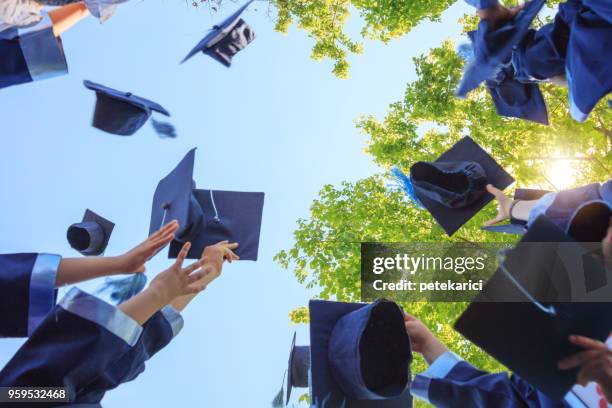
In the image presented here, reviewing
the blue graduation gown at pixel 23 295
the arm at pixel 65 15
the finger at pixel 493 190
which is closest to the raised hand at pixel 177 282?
the blue graduation gown at pixel 23 295

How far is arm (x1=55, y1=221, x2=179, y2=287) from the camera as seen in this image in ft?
6.26

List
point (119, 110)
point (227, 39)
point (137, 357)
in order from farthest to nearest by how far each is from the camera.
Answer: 1. point (227, 39)
2. point (119, 110)
3. point (137, 357)

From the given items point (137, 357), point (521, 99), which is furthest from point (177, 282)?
point (521, 99)

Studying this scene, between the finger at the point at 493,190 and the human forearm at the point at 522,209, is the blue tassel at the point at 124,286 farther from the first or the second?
the finger at the point at 493,190

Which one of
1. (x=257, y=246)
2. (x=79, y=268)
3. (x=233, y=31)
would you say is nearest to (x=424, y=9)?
(x=233, y=31)

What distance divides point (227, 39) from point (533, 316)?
4.02 metres

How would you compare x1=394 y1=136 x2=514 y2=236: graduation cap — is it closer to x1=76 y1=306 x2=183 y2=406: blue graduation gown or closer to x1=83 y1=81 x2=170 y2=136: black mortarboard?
x1=76 y1=306 x2=183 y2=406: blue graduation gown

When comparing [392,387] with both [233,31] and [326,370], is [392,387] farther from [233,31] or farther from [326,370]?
[233,31]

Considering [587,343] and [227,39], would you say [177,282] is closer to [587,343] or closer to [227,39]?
[587,343]

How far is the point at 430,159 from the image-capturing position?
578 centimetres

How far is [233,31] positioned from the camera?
14.2 feet

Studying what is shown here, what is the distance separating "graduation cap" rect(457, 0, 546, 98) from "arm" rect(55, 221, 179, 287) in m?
2.06

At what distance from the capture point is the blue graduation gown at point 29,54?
2547mm

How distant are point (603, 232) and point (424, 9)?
565 centimetres
